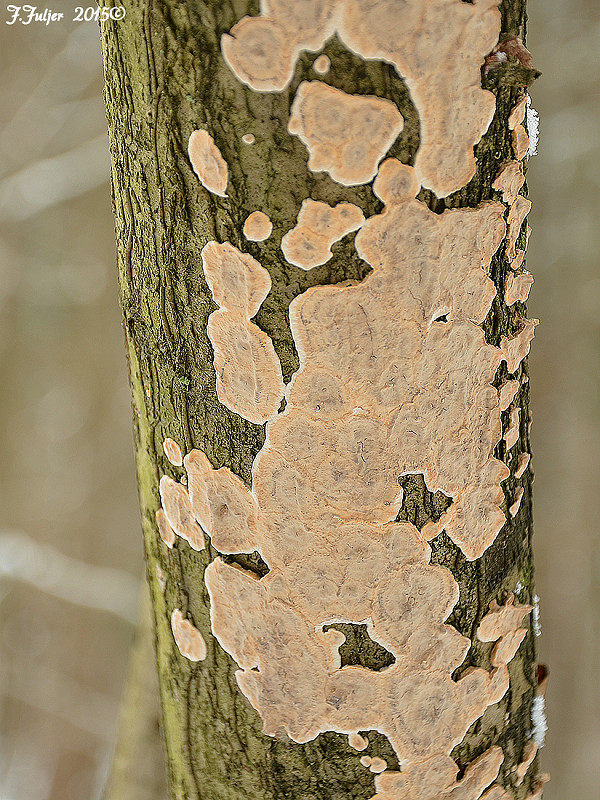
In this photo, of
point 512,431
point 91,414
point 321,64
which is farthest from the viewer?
point 91,414

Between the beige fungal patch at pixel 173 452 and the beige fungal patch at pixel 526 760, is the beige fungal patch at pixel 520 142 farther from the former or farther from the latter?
the beige fungal patch at pixel 526 760

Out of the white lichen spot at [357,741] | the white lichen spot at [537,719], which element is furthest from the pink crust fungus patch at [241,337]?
the white lichen spot at [537,719]

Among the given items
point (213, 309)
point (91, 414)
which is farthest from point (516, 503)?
point (91, 414)

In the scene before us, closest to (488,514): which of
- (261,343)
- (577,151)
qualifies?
(261,343)

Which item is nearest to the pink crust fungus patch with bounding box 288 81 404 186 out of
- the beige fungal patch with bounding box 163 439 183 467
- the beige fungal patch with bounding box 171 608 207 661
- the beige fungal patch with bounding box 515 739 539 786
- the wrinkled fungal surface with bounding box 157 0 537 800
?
the wrinkled fungal surface with bounding box 157 0 537 800

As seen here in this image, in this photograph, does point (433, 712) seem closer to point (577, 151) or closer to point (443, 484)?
point (443, 484)

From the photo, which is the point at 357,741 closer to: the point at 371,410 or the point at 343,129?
the point at 371,410
